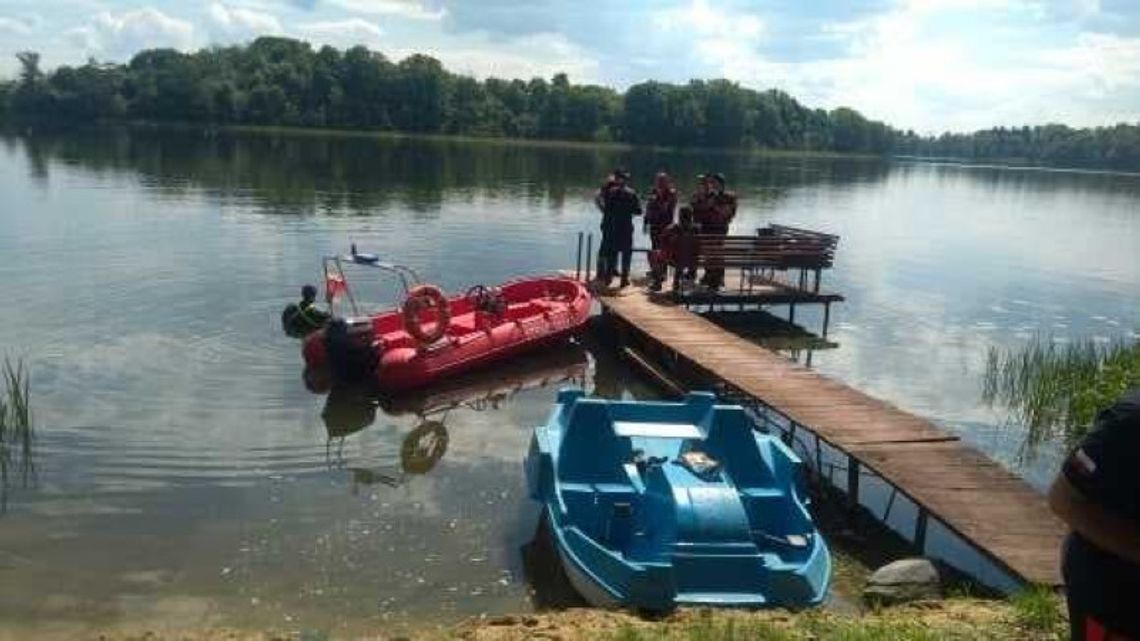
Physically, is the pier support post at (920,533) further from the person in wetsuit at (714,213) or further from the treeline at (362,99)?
the treeline at (362,99)

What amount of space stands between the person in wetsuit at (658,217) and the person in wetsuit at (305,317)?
597 cm

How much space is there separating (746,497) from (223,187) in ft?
110

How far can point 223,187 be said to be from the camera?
37750 millimetres

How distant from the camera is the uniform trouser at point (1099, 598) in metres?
2.83

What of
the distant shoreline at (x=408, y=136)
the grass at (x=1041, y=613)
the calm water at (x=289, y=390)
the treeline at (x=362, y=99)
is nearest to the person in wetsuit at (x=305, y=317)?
the calm water at (x=289, y=390)

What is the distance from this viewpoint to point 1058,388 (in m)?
14.1

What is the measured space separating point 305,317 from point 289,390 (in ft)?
8.31

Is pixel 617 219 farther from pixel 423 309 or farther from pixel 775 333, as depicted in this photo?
pixel 423 309

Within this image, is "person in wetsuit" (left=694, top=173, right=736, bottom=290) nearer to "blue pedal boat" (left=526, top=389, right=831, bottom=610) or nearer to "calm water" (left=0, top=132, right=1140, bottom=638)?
"calm water" (left=0, top=132, right=1140, bottom=638)

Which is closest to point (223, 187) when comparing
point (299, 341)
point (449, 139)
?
point (299, 341)

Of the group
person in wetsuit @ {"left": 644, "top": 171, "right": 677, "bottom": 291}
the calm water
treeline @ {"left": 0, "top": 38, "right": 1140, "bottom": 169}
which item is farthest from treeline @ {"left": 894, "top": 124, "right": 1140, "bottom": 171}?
person in wetsuit @ {"left": 644, "top": 171, "right": 677, "bottom": 291}

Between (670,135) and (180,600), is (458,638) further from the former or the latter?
(670,135)

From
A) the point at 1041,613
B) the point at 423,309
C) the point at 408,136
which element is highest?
the point at 408,136

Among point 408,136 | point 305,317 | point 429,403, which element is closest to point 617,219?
point 305,317
